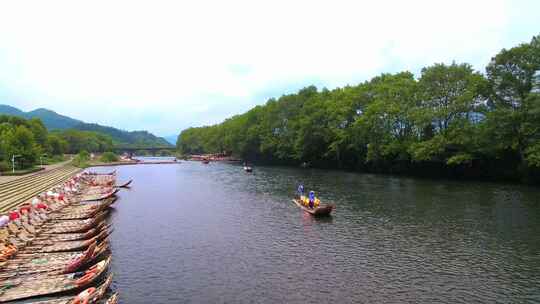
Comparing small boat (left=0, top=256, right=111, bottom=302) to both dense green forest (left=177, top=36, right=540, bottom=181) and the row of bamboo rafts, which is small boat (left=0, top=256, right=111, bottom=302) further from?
dense green forest (left=177, top=36, right=540, bottom=181)

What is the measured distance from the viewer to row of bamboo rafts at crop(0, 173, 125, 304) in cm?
1894

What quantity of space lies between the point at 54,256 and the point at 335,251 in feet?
60.5

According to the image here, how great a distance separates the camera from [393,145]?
8419 centimetres

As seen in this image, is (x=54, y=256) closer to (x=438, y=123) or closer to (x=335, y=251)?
(x=335, y=251)

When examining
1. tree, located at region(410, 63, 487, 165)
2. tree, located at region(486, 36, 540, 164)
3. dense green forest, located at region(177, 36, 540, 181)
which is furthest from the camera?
tree, located at region(410, 63, 487, 165)

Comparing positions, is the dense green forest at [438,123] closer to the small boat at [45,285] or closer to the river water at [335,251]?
the river water at [335,251]

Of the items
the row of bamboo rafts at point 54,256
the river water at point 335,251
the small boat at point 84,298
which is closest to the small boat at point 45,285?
the row of bamboo rafts at point 54,256

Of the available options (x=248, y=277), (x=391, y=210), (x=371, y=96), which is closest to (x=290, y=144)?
(x=371, y=96)

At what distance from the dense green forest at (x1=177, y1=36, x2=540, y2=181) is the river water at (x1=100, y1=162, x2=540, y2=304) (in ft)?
56.3

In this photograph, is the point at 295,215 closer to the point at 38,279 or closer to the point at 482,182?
the point at 38,279

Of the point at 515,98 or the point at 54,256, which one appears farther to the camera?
the point at 515,98

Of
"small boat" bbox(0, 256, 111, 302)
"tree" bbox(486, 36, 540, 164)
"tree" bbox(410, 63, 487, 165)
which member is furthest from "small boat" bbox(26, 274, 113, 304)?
"tree" bbox(410, 63, 487, 165)

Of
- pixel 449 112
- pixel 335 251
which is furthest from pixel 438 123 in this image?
pixel 335 251

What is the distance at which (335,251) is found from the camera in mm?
28438
